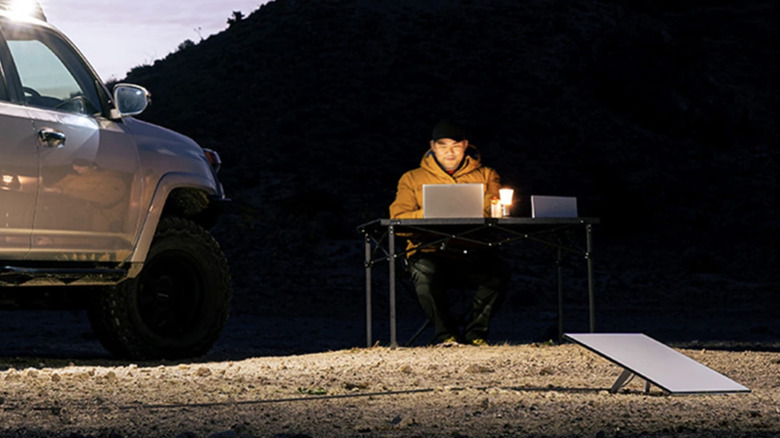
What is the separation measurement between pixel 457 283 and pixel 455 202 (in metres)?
0.78

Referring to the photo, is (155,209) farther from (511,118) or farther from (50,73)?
(511,118)

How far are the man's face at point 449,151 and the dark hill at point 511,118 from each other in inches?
399

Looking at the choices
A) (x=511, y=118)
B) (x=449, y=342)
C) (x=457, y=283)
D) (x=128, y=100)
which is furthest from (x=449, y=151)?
(x=511, y=118)

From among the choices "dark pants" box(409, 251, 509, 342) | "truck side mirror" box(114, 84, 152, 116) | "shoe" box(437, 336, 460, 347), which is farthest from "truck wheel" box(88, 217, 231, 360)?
"shoe" box(437, 336, 460, 347)

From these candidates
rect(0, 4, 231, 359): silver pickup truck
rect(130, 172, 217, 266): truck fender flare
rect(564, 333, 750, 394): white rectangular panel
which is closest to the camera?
rect(564, 333, 750, 394): white rectangular panel

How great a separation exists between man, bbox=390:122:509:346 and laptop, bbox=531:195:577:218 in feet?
1.61

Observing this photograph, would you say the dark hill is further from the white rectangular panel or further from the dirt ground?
the white rectangular panel

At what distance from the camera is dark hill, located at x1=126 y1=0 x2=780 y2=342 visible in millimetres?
23641

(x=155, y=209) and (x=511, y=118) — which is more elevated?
(x=511, y=118)

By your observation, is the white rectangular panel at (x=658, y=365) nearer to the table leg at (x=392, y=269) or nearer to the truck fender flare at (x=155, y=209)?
the table leg at (x=392, y=269)

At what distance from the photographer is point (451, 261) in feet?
26.9

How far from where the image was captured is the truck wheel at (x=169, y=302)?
23.1ft

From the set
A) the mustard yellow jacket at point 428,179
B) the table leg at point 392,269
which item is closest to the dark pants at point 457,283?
the table leg at point 392,269

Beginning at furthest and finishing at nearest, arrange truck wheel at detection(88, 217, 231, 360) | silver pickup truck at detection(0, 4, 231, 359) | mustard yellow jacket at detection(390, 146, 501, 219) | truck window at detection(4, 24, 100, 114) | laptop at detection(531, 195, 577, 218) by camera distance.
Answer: mustard yellow jacket at detection(390, 146, 501, 219), laptop at detection(531, 195, 577, 218), truck wheel at detection(88, 217, 231, 360), truck window at detection(4, 24, 100, 114), silver pickup truck at detection(0, 4, 231, 359)
